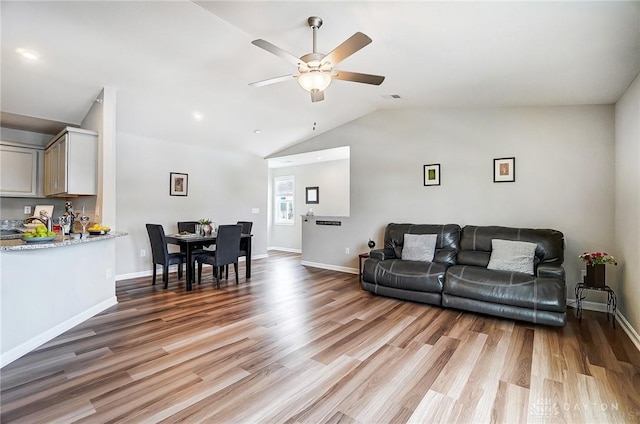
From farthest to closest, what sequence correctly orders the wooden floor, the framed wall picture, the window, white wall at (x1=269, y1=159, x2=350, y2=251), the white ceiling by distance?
the window → the framed wall picture → white wall at (x1=269, y1=159, x2=350, y2=251) → the white ceiling → the wooden floor

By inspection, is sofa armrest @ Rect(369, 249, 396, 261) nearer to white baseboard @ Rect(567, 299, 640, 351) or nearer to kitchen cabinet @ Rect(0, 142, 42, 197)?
white baseboard @ Rect(567, 299, 640, 351)

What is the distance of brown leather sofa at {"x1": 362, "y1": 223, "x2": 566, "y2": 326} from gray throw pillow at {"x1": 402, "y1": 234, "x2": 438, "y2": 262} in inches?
3.6

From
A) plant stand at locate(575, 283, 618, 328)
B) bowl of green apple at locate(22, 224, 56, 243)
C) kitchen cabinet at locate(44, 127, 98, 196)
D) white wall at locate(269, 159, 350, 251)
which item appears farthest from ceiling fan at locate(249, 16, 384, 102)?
white wall at locate(269, 159, 350, 251)

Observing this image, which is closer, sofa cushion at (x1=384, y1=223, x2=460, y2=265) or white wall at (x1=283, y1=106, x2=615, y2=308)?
white wall at (x1=283, y1=106, x2=615, y2=308)

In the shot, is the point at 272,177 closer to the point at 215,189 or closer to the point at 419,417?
the point at 215,189

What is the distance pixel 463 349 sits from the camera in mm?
2713

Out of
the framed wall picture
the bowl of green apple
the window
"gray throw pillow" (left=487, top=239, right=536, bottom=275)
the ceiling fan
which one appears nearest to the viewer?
the ceiling fan

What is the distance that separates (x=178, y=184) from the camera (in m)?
5.89

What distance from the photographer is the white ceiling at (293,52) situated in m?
2.40

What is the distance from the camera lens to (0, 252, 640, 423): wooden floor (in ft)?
6.13

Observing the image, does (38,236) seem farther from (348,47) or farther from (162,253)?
(348,47)

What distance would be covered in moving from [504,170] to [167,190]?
18.3 ft

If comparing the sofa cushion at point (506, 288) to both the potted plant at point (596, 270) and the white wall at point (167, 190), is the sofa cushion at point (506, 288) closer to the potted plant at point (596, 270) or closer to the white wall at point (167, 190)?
the potted plant at point (596, 270)

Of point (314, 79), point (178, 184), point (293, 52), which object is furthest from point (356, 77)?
point (178, 184)
